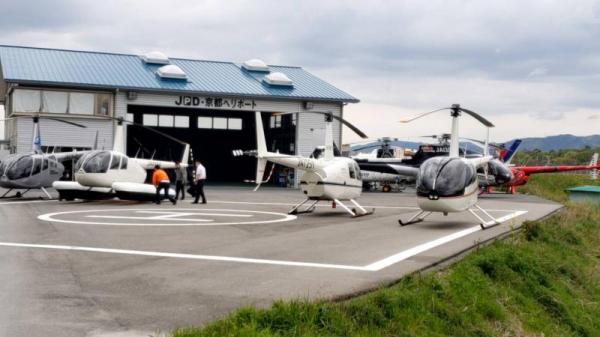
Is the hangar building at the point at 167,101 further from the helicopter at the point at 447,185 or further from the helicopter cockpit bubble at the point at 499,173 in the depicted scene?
the helicopter at the point at 447,185

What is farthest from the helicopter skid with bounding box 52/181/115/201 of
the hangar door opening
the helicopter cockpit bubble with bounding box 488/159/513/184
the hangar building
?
the hangar door opening

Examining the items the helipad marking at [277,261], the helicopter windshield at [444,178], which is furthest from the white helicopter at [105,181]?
the helipad marking at [277,261]

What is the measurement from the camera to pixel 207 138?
54688 mm

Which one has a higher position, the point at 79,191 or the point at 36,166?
the point at 36,166

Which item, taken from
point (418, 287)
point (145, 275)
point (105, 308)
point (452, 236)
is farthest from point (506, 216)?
point (105, 308)

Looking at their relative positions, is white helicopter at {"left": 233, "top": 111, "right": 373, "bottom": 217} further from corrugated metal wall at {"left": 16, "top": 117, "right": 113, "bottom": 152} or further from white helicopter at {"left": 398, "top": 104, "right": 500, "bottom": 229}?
corrugated metal wall at {"left": 16, "top": 117, "right": 113, "bottom": 152}

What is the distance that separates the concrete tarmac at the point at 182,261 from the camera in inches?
320

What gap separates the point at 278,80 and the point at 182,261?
3449cm

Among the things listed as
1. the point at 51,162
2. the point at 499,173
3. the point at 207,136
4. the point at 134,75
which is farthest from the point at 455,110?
the point at 207,136

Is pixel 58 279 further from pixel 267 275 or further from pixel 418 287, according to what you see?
pixel 418 287

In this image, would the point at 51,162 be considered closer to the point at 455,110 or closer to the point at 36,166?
the point at 36,166

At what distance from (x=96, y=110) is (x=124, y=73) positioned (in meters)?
3.65

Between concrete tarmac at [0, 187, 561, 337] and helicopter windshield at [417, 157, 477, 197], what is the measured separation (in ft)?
3.23

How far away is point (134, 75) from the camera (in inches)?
1711
